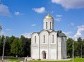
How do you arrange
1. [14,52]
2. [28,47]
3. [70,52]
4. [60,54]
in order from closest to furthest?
[60,54] → [14,52] → [28,47] → [70,52]

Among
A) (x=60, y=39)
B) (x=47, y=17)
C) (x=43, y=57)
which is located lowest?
(x=43, y=57)

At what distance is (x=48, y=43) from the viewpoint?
98562mm

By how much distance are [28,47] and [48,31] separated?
1818cm

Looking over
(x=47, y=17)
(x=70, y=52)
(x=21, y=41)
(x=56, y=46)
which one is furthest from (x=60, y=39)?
(x=70, y=52)

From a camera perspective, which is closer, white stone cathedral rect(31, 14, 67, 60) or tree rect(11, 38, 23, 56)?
white stone cathedral rect(31, 14, 67, 60)

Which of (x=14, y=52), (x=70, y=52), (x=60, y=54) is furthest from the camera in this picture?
(x=70, y=52)

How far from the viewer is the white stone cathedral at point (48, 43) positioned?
96781 millimetres

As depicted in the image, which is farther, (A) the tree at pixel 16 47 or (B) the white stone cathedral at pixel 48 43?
(A) the tree at pixel 16 47

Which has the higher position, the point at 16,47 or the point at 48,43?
the point at 48,43

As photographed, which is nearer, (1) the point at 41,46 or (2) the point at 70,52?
(1) the point at 41,46

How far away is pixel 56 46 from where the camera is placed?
318ft

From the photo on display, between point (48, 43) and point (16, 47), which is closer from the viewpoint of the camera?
point (48, 43)

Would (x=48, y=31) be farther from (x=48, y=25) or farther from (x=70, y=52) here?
(x=70, y=52)

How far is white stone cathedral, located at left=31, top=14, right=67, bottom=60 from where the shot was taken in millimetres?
96781
